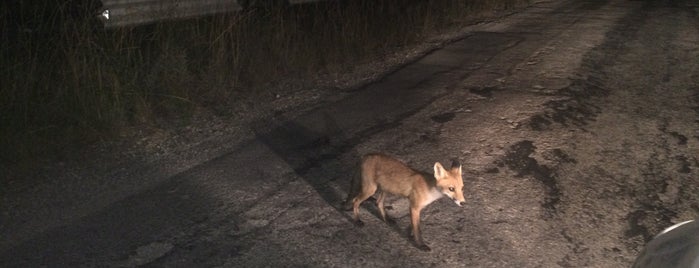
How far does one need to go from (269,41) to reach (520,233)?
5.52 m

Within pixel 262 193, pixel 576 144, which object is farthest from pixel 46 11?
pixel 576 144

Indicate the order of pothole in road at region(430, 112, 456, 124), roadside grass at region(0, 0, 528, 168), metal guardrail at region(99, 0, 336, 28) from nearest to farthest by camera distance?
1. roadside grass at region(0, 0, 528, 168)
2. pothole in road at region(430, 112, 456, 124)
3. metal guardrail at region(99, 0, 336, 28)

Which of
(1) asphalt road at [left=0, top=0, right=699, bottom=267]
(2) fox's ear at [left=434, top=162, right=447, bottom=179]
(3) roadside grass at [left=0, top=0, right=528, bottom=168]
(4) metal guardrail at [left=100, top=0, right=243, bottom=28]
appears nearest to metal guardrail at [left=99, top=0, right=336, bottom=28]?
(4) metal guardrail at [left=100, top=0, right=243, bottom=28]

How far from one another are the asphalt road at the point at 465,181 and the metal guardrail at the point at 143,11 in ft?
8.85

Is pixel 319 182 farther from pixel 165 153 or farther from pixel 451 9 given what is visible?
pixel 451 9

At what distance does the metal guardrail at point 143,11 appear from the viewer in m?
8.57

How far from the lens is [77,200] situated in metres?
5.05

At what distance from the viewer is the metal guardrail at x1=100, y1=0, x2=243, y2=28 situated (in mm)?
8570

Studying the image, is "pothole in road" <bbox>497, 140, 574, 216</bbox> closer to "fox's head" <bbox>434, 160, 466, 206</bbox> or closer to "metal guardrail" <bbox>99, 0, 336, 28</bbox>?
"fox's head" <bbox>434, 160, 466, 206</bbox>

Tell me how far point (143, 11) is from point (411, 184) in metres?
5.84

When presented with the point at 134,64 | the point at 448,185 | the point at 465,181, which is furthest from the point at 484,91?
the point at 134,64

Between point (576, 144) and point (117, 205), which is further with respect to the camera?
point (576, 144)

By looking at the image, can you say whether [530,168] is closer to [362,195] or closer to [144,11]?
[362,195]

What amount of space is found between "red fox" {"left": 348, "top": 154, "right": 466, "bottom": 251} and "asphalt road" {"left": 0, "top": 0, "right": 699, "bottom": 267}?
0.63 ft
